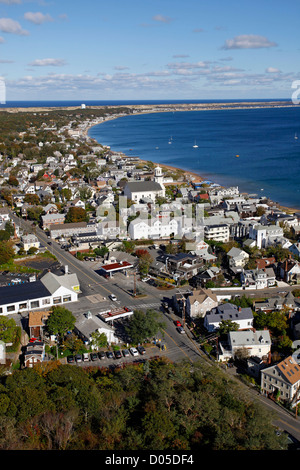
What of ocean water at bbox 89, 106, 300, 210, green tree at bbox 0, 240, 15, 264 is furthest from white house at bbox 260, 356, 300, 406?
ocean water at bbox 89, 106, 300, 210

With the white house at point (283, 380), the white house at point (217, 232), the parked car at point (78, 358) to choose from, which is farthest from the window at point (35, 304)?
the white house at point (217, 232)

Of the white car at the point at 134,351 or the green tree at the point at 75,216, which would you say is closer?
the white car at the point at 134,351

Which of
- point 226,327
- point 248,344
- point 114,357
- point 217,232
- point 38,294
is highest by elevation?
point 217,232

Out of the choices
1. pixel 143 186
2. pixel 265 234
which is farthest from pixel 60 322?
pixel 143 186

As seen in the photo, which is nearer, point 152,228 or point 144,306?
point 144,306

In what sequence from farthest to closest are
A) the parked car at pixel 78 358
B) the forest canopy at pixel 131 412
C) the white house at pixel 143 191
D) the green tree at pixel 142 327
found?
the white house at pixel 143 191 < the green tree at pixel 142 327 < the parked car at pixel 78 358 < the forest canopy at pixel 131 412

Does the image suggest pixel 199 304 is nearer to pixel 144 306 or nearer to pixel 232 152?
pixel 144 306

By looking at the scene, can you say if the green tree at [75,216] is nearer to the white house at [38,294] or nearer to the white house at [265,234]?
the white house at [38,294]

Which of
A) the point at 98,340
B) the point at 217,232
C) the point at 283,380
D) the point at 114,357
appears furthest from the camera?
the point at 217,232
